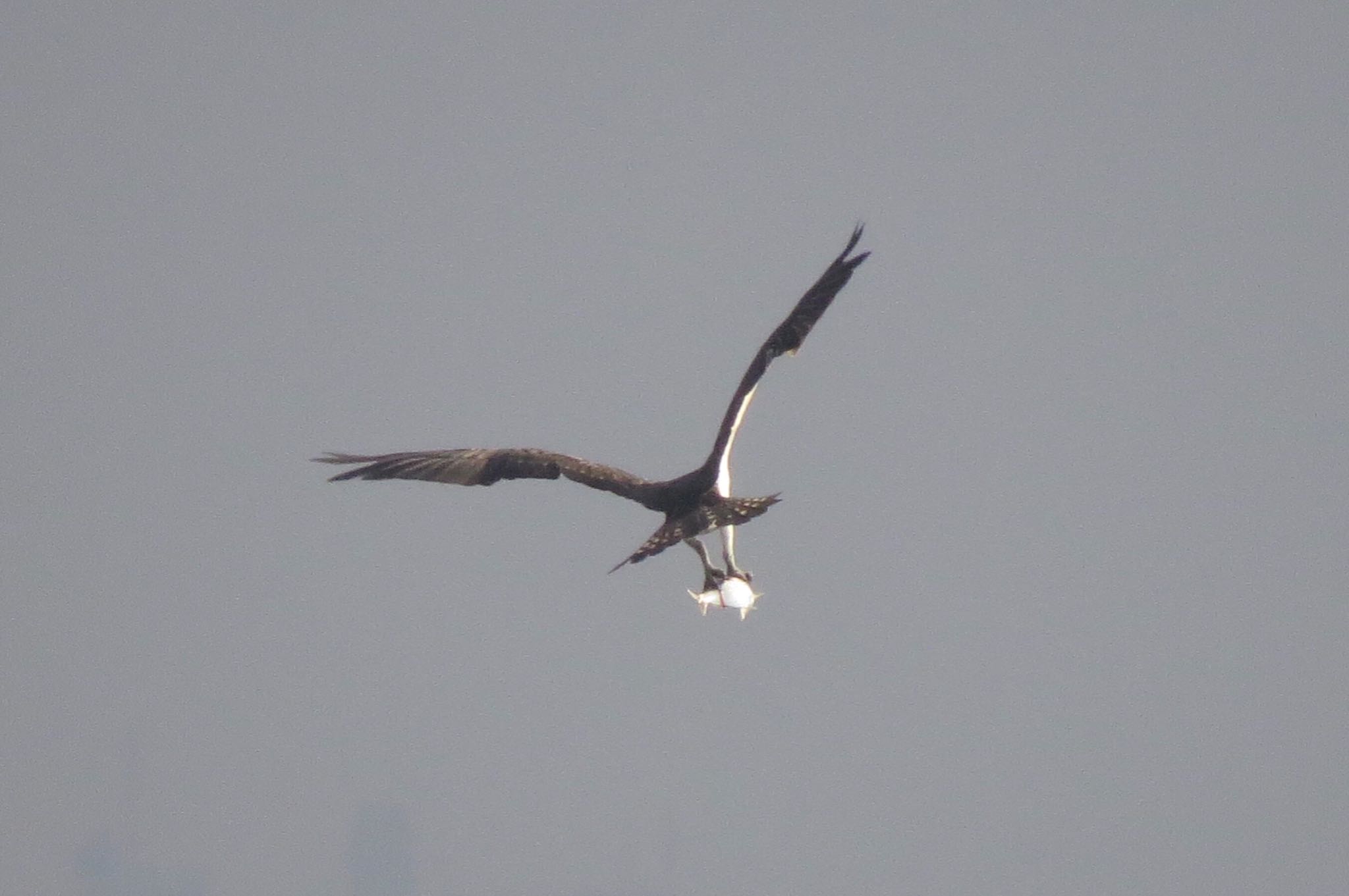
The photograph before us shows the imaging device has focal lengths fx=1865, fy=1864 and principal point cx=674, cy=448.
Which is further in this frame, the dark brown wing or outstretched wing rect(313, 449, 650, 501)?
outstretched wing rect(313, 449, 650, 501)

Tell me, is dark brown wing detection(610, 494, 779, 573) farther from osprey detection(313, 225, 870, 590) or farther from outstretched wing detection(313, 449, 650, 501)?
outstretched wing detection(313, 449, 650, 501)

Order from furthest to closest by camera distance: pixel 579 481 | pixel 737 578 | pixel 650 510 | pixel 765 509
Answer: pixel 579 481 → pixel 650 510 → pixel 737 578 → pixel 765 509

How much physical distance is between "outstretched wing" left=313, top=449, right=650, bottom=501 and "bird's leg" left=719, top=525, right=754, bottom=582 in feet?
8.21

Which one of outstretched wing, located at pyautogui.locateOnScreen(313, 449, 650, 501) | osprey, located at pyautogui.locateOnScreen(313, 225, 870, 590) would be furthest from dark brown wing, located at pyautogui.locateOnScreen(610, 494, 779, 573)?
outstretched wing, located at pyautogui.locateOnScreen(313, 449, 650, 501)

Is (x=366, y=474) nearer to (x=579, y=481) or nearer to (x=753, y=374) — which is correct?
(x=579, y=481)

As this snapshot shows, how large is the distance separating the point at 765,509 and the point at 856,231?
418 cm

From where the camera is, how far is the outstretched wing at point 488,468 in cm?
2619

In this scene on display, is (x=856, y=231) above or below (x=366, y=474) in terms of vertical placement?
above

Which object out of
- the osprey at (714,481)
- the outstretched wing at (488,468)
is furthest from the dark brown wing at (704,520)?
the outstretched wing at (488,468)

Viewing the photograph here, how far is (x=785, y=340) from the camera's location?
23.7 meters

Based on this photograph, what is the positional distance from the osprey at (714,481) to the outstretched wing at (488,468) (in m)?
0.02

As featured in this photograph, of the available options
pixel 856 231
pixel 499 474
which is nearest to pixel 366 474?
pixel 499 474

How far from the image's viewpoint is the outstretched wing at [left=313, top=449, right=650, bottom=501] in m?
26.2

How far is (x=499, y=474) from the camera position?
2791 centimetres
